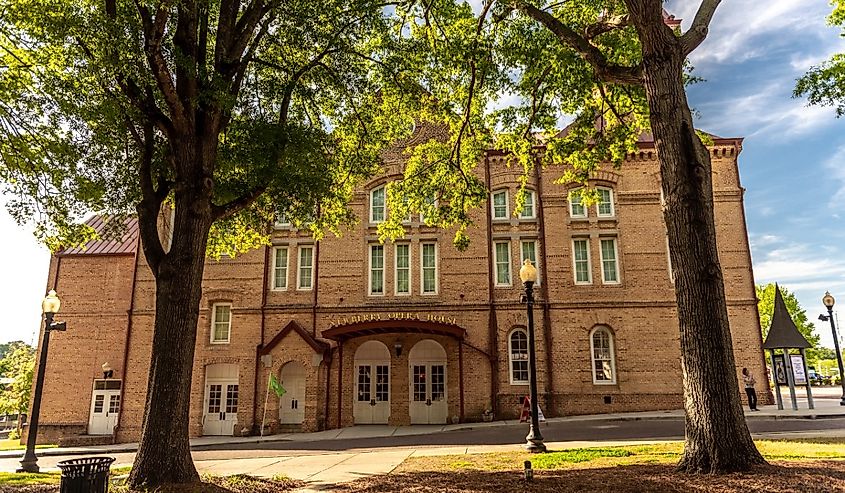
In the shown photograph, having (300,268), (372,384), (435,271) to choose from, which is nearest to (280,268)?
(300,268)

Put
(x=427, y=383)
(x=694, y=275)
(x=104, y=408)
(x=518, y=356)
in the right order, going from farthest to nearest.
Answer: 1. (x=104, y=408)
2. (x=427, y=383)
3. (x=518, y=356)
4. (x=694, y=275)

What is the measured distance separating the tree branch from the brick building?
1441 cm

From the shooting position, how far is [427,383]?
2261cm

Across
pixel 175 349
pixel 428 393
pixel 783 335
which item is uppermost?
pixel 783 335

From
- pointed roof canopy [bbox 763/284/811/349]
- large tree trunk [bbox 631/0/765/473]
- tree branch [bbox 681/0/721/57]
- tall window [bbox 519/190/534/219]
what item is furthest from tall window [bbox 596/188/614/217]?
large tree trunk [bbox 631/0/765/473]

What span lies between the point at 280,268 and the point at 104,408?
9578 mm

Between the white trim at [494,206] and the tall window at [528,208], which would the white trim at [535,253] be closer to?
the tall window at [528,208]

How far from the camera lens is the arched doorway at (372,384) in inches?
888

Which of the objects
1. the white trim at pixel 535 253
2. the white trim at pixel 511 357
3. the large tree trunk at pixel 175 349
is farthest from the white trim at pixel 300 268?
the large tree trunk at pixel 175 349

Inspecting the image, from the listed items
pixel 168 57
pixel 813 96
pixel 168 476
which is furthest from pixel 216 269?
pixel 813 96

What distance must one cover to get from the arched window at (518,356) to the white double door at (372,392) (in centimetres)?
520

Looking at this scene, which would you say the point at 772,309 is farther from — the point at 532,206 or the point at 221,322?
the point at 221,322

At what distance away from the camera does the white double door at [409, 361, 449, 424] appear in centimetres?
2228

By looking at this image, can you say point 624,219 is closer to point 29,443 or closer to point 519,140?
point 519,140
